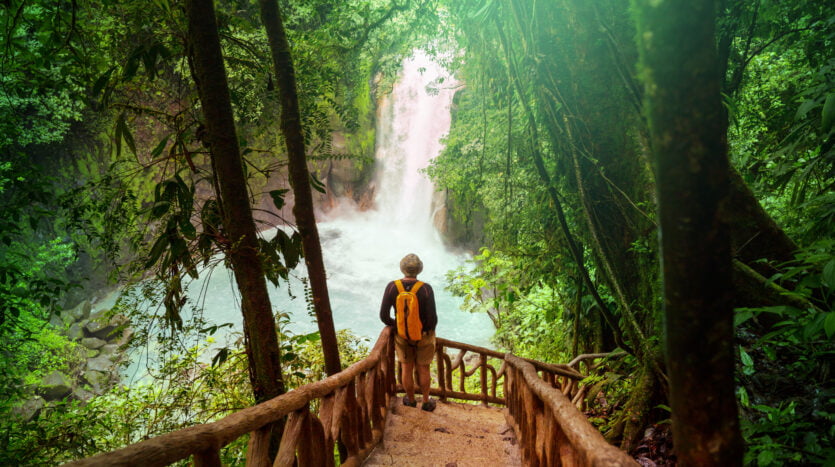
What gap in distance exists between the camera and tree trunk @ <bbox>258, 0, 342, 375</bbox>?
318cm

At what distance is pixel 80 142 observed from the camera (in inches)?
548

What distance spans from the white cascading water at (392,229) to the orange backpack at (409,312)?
11281 millimetres

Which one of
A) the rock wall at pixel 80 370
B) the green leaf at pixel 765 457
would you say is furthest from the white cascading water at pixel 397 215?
the green leaf at pixel 765 457

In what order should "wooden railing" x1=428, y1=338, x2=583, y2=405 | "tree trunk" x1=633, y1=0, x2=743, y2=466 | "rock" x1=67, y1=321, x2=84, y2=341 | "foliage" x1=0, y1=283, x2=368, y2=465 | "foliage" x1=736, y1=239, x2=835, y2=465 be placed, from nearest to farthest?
"tree trunk" x1=633, y1=0, x2=743, y2=466
"foliage" x1=736, y1=239, x2=835, y2=465
"foliage" x1=0, y1=283, x2=368, y2=465
"wooden railing" x1=428, y1=338, x2=583, y2=405
"rock" x1=67, y1=321, x2=84, y2=341

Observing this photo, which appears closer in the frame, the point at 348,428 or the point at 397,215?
the point at 348,428

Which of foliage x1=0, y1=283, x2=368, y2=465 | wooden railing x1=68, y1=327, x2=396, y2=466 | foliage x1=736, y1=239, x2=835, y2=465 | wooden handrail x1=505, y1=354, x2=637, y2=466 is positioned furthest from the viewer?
foliage x1=0, y1=283, x2=368, y2=465

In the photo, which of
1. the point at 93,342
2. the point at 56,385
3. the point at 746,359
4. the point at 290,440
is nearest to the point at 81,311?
the point at 93,342

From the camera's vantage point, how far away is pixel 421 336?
4.41 m

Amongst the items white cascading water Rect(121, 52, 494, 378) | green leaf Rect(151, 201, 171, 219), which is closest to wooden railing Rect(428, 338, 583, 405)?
green leaf Rect(151, 201, 171, 219)

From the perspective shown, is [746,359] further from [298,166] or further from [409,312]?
[298,166]

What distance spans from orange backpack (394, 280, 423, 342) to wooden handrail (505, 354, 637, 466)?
1047mm

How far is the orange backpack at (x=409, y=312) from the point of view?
4.29 meters

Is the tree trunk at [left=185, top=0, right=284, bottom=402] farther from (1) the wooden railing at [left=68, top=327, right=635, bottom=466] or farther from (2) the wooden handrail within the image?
(2) the wooden handrail

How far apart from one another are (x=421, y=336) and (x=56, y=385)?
11507 millimetres
